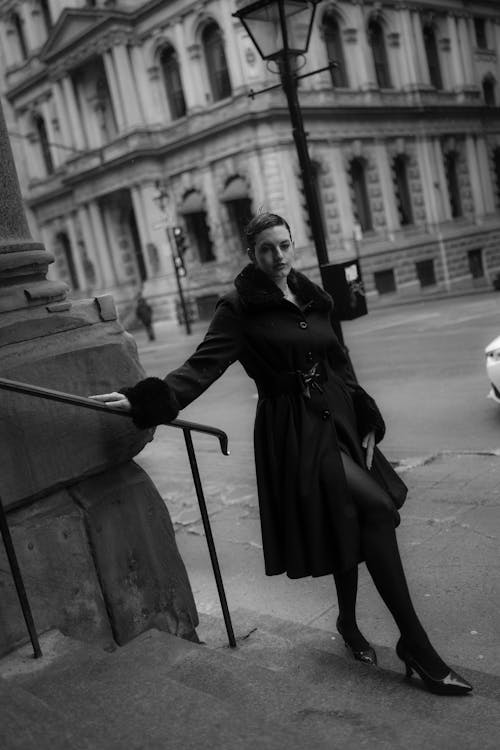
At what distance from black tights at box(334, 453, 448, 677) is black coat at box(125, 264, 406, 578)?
0.15 ft

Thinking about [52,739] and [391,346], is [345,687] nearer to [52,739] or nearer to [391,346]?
[52,739]

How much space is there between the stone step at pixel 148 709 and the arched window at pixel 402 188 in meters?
34.3

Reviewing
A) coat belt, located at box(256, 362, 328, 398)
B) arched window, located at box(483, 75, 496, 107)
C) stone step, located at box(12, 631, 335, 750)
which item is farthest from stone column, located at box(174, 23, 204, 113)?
stone step, located at box(12, 631, 335, 750)

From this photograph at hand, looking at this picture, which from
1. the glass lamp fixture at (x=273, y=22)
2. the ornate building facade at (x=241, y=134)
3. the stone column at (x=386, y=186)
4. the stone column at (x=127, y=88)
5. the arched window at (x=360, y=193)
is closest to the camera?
the glass lamp fixture at (x=273, y=22)

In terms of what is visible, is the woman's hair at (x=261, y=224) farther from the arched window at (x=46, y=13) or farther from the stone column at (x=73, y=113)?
the arched window at (x=46, y=13)

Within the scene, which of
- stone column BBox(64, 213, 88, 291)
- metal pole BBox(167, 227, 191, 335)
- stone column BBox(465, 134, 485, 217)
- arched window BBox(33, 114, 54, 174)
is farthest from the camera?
arched window BBox(33, 114, 54, 174)

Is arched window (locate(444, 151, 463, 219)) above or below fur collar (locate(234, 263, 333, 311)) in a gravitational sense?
above

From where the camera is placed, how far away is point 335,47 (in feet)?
109

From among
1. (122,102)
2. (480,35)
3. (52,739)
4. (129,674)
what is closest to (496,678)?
(129,674)

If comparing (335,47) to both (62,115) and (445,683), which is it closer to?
(62,115)

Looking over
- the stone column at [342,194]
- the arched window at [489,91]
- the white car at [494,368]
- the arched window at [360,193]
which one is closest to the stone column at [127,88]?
the stone column at [342,194]

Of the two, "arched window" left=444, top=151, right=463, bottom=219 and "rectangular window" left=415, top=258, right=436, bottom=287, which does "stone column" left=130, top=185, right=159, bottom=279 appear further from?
"arched window" left=444, top=151, right=463, bottom=219

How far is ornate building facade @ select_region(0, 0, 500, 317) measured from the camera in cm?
3184

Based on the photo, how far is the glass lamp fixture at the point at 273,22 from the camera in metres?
6.89
